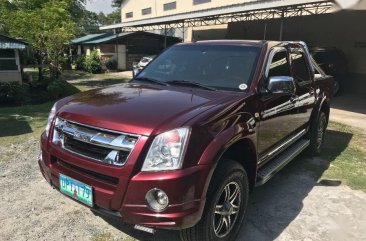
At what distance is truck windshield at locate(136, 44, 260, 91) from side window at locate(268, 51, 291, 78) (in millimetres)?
270

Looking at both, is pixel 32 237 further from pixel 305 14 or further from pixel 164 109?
pixel 305 14

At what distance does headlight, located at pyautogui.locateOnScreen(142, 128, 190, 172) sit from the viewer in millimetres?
2676

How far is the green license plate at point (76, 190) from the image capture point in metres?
2.93

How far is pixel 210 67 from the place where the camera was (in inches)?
162

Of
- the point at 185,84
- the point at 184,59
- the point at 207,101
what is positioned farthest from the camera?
the point at 184,59

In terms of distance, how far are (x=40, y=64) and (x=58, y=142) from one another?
56.8 feet

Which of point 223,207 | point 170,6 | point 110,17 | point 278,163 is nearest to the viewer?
point 223,207

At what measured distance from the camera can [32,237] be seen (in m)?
3.47

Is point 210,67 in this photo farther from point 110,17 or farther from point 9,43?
point 110,17

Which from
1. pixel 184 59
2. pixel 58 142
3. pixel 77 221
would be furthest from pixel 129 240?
pixel 184 59

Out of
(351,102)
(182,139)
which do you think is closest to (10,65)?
(351,102)

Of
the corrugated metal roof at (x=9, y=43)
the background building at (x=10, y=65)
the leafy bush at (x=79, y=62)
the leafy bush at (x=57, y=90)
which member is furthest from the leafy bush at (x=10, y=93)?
the leafy bush at (x=79, y=62)

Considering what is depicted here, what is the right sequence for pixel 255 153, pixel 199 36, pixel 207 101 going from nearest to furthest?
1. pixel 207 101
2. pixel 255 153
3. pixel 199 36

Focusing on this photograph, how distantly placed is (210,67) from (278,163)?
147 centimetres
